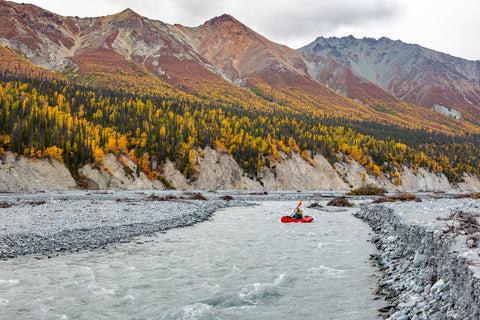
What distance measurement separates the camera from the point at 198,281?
42.3ft

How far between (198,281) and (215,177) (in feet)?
217

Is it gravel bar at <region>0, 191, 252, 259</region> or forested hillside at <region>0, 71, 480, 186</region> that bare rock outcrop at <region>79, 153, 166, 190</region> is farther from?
gravel bar at <region>0, 191, 252, 259</region>

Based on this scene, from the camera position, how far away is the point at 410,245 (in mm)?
13844

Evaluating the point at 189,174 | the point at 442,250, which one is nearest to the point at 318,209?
the point at 442,250

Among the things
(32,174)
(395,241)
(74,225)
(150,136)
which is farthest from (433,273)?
(150,136)

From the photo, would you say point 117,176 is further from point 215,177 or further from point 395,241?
point 395,241

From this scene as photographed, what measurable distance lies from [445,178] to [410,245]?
461ft

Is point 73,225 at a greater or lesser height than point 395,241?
lesser

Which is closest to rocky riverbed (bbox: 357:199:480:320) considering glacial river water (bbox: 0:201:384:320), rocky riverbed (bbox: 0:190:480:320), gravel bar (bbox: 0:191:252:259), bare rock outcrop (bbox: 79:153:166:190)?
rocky riverbed (bbox: 0:190:480:320)

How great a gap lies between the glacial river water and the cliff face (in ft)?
139

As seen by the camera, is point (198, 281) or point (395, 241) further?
point (395, 241)

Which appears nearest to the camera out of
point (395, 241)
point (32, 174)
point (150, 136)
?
point (395, 241)

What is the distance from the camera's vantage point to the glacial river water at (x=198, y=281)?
10.1 meters

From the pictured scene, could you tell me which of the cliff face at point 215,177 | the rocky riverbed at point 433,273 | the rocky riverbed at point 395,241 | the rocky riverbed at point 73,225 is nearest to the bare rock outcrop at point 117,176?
the cliff face at point 215,177
